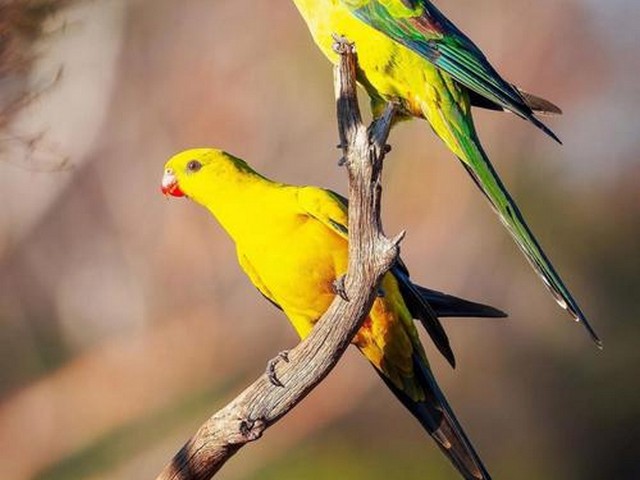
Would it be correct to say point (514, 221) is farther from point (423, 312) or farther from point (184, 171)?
point (184, 171)

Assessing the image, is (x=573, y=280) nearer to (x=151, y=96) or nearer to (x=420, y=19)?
(x=151, y=96)

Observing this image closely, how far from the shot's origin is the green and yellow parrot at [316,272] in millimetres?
2635

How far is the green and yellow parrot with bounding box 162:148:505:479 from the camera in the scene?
263 centimetres

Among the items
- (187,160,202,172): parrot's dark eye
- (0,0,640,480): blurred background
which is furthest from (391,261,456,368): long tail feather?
(0,0,640,480): blurred background

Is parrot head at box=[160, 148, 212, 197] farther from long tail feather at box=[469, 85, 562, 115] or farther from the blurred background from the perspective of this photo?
the blurred background

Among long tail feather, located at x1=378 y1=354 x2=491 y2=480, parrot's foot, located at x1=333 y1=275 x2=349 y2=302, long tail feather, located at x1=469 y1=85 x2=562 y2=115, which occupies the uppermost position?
long tail feather, located at x1=469 y1=85 x2=562 y2=115

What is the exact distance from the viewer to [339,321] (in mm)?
2391

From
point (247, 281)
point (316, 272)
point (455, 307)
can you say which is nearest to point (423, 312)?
point (455, 307)

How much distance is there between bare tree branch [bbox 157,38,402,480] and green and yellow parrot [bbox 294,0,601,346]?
0.14m

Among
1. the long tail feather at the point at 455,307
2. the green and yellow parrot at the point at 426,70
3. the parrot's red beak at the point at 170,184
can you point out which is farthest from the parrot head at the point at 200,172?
the long tail feather at the point at 455,307

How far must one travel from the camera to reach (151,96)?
19.7ft

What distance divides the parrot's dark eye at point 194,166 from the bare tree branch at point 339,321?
1.43 feet

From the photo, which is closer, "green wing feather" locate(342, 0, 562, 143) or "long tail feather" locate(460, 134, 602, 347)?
"long tail feather" locate(460, 134, 602, 347)

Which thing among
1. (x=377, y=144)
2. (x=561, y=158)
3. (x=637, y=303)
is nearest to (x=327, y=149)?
(x=561, y=158)
